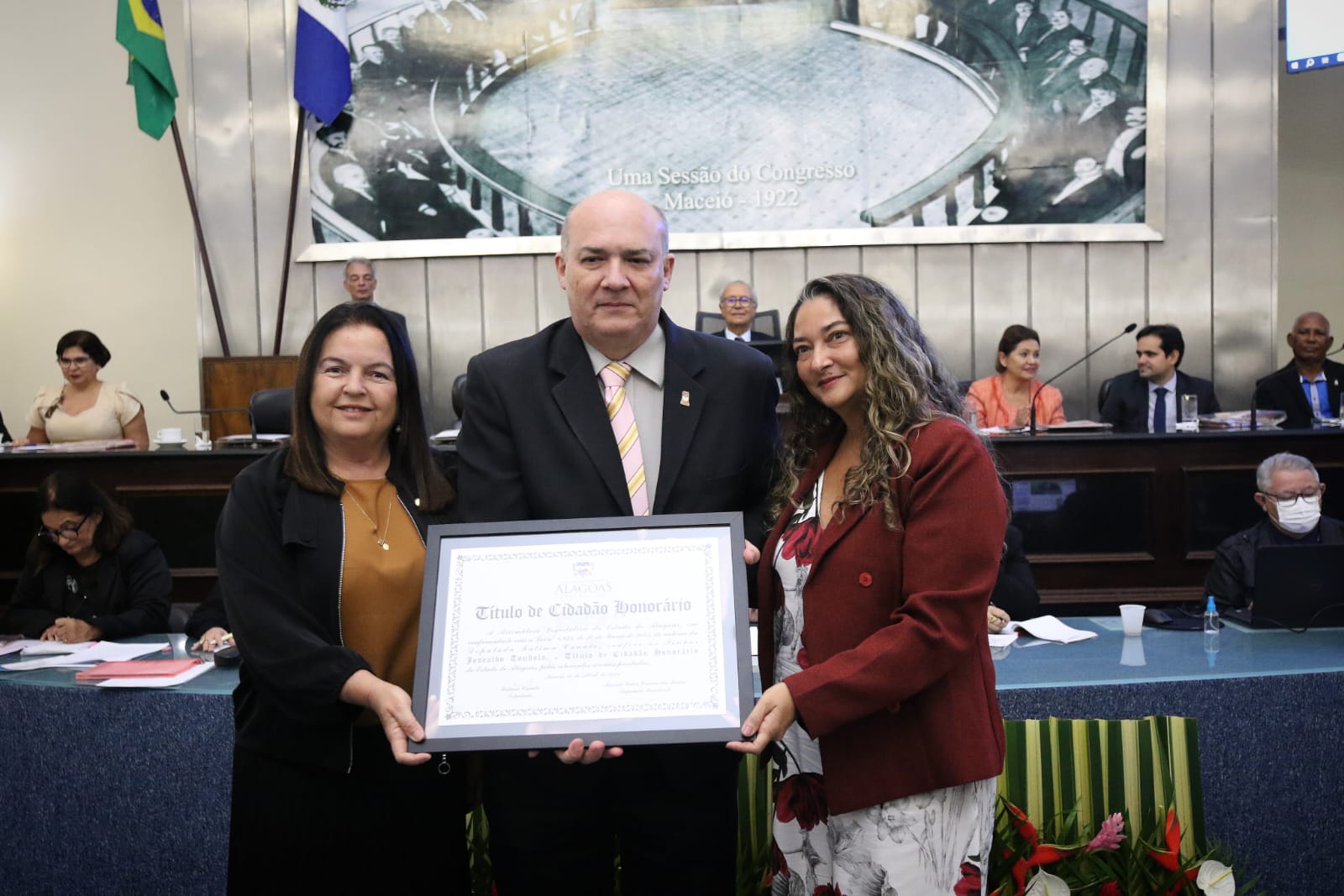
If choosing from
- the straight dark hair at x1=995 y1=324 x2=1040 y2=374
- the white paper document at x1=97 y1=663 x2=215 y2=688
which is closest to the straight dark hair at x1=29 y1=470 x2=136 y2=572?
the white paper document at x1=97 y1=663 x2=215 y2=688

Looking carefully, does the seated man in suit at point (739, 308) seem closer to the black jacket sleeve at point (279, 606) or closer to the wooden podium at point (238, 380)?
the wooden podium at point (238, 380)

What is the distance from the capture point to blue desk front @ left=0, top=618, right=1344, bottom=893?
89.3 inches

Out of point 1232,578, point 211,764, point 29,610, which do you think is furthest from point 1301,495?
point 29,610

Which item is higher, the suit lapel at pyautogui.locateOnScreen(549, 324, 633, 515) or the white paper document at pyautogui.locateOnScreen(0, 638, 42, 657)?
the suit lapel at pyautogui.locateOnScreen(549, 324, 633, 515)

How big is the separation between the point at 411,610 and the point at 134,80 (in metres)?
6.03

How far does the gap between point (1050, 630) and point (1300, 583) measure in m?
0.63

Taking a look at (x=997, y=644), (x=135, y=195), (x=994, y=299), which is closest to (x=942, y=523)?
(x=997, y=644)

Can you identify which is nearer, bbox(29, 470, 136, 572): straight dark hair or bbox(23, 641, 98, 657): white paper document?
bbox(23, 641, 98, 657): white paper document

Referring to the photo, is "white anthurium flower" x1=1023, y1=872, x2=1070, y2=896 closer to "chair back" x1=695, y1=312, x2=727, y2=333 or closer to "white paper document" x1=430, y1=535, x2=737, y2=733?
"white paper document" x1=430, y1=535, x2=737, y2=733

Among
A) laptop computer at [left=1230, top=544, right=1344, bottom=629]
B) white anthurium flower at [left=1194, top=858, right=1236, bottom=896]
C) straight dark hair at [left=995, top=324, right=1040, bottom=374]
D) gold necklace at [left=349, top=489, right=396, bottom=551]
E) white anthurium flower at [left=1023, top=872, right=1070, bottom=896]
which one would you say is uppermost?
straight dark hair at [left=995, top=324, right=1040, bottom=374]

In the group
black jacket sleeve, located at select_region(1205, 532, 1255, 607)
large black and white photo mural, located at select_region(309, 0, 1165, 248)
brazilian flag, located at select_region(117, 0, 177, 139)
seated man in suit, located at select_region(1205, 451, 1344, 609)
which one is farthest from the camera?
large black and white photo mural, located at select_region(309, 0, 1165, 248)

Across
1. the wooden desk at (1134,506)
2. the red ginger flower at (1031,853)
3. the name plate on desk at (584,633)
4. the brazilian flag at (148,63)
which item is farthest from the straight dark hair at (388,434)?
the brazilian flag at (148,63)

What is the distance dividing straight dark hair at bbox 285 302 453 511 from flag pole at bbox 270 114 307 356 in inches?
211

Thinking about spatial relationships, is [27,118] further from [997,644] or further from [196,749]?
[997,644]
